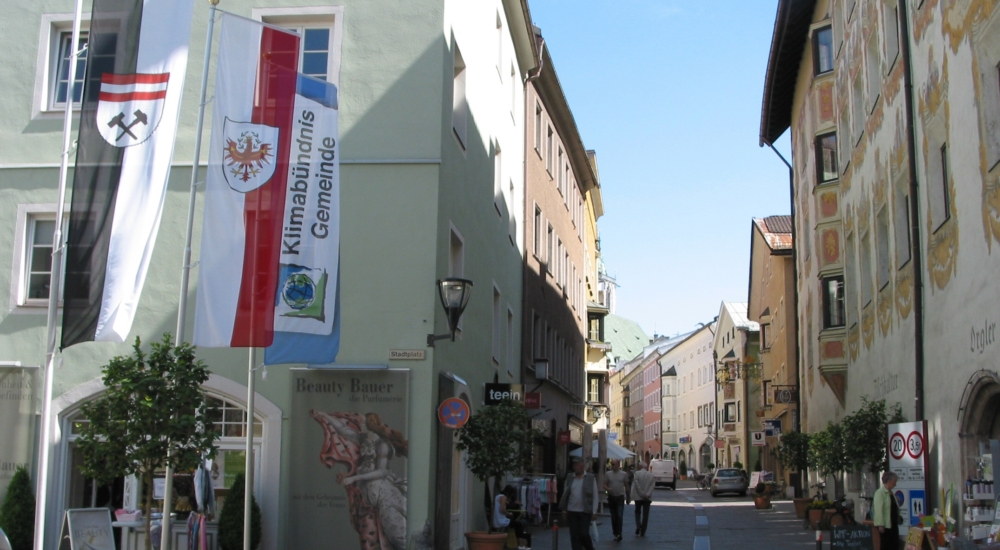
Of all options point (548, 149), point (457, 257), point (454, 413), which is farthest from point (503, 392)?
point (548, 149)

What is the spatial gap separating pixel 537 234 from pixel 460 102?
12628 millimetres

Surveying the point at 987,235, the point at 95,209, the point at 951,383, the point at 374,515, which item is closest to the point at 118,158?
the point at 95,209

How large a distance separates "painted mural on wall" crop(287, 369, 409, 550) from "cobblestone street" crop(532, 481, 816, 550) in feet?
16.3

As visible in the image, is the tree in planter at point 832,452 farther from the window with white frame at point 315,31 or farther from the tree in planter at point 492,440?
the window with white frame at point 315,31

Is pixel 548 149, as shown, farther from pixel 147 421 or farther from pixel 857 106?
pixel 147 421

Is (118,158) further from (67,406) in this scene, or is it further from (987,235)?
(987,235)

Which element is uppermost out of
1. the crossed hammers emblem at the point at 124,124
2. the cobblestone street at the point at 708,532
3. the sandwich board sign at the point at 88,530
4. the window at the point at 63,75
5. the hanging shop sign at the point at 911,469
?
the window at the point at 63,75

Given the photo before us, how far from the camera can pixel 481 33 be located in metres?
21.6

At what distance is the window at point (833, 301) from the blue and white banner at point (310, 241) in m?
18.4

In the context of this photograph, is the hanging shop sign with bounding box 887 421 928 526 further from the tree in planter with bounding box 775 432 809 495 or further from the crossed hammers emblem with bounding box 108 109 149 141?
the tree in planter with bounding box 775 432 809 495

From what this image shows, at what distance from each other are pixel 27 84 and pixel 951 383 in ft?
49.5

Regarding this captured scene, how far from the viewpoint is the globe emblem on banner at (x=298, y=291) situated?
13.1m

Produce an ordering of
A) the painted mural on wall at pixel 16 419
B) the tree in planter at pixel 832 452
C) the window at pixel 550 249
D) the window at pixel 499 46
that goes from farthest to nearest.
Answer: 1. the window at pixel 550 249
2. the window at pixel 499 46
3. the tree in planter at pixel 832 452
4. the painted mural on wall at pixel 16 419

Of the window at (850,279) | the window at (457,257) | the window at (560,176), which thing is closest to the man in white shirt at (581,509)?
the window at (457,257)
